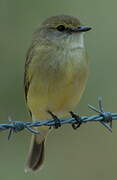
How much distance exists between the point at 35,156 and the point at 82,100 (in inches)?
76.7

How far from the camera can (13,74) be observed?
11828mm

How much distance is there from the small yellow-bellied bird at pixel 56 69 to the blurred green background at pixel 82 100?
1846 millimetres

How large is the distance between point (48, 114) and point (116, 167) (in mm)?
2124

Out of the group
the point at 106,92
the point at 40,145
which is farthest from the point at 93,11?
the point at 40,145

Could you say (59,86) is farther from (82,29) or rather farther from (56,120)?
(82,29)

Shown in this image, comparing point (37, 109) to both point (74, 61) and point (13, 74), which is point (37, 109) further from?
point (13, 74)

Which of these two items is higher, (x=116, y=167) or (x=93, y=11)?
(x=93, y=11)

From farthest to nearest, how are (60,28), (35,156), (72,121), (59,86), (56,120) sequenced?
(35,156) < (60,28) < (56,120) < (59,86) < (72,121)

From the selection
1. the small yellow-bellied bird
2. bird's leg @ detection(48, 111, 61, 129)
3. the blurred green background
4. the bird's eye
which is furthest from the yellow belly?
the blurred green background

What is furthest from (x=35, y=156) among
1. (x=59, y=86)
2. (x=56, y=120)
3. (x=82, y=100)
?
(x=82, y=100)

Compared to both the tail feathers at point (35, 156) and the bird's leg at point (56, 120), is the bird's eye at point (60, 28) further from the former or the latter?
the tail feathers at point (35, 156)

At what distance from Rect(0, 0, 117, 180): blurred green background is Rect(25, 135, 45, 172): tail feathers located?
1.26m

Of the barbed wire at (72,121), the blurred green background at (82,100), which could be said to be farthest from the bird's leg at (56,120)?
the blurred green background at (82,100)

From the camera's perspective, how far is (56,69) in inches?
352
